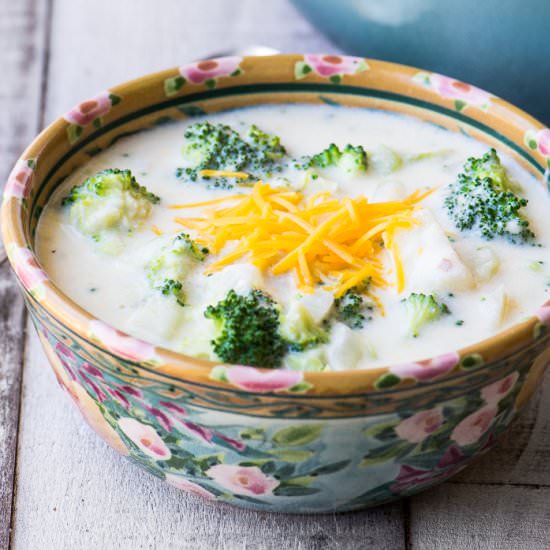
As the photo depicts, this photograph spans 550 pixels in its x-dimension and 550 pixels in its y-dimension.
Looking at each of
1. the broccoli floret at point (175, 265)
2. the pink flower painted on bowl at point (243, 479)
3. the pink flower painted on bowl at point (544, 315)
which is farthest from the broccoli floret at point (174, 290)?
the pink flower painted on bowl at point (544, 315)

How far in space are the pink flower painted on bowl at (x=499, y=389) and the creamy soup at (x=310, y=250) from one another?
0.42 feet

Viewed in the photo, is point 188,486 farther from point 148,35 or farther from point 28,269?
point 148,35

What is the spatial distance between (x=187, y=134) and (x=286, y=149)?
259 millimetres

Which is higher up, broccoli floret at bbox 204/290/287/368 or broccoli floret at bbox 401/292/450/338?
broccoli floret at bbox 401/292/450/338

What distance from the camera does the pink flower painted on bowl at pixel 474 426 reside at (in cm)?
189

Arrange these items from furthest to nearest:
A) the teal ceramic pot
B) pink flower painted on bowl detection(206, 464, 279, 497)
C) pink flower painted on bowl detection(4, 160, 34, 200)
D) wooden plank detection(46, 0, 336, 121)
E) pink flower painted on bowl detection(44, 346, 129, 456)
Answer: wooden plank detection(46, 0, 336, 121) → the teal ceramic pot → pink flower painted on bowl detection(4, 160, 34, 200) → pink flower painted on bowl detection(44, 346, 129, 456) → pink flower painted on bowl detection(206, 464, 279, 497)

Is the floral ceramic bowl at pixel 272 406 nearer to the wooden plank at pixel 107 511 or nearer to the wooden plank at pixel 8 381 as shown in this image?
the wooden plank at pixel 107 511

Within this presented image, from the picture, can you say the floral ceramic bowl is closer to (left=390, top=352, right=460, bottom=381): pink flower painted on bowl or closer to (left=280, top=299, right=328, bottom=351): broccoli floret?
(left=390, top=352, right=460, bottom=381): pink flower painted on bowl

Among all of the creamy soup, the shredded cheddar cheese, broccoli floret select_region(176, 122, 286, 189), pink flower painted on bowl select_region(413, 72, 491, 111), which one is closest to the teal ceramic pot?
pink flower painted on bowl select_region(413, 72, 491, 111)

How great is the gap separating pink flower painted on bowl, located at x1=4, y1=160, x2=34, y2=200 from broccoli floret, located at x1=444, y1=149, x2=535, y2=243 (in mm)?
962

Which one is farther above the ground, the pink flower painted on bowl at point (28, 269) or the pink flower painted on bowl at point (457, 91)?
the pink flower painted on bowl at point (457, 91)

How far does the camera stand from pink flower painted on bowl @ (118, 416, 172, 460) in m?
1.92

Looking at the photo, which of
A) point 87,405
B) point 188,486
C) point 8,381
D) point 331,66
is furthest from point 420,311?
point 8,381

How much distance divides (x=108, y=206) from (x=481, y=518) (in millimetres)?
1065
